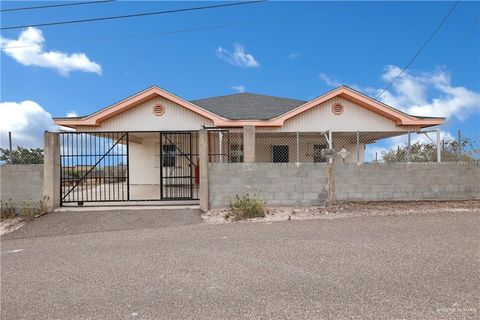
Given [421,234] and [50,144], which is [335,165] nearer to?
[421,234]

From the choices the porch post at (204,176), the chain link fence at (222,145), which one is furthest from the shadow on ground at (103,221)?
the chain link fence at (222,145)

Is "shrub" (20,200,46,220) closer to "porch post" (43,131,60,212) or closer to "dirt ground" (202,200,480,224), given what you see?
"porch post" (43,131,60,212)

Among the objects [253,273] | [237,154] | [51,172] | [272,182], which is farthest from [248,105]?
[253,273]

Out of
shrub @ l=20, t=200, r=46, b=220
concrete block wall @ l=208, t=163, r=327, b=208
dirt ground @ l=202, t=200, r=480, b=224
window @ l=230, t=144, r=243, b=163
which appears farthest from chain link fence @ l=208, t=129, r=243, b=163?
shrub @ l=20, t=200, r=46, b=220

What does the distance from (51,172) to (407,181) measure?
9.68 m

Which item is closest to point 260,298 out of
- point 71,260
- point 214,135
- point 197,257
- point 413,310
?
→ point 413,310

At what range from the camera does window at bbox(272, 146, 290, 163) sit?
61.5 feet

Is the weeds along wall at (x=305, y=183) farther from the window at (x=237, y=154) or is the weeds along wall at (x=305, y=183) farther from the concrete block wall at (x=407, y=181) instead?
the window at (x=237, y=154)

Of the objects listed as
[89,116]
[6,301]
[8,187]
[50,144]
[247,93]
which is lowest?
[6,301]

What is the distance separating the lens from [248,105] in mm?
18328

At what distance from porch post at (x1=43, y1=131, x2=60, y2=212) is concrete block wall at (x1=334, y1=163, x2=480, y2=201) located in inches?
303

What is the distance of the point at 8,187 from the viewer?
10242mm

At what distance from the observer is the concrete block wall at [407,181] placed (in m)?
9.78

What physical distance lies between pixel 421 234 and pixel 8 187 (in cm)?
1036
